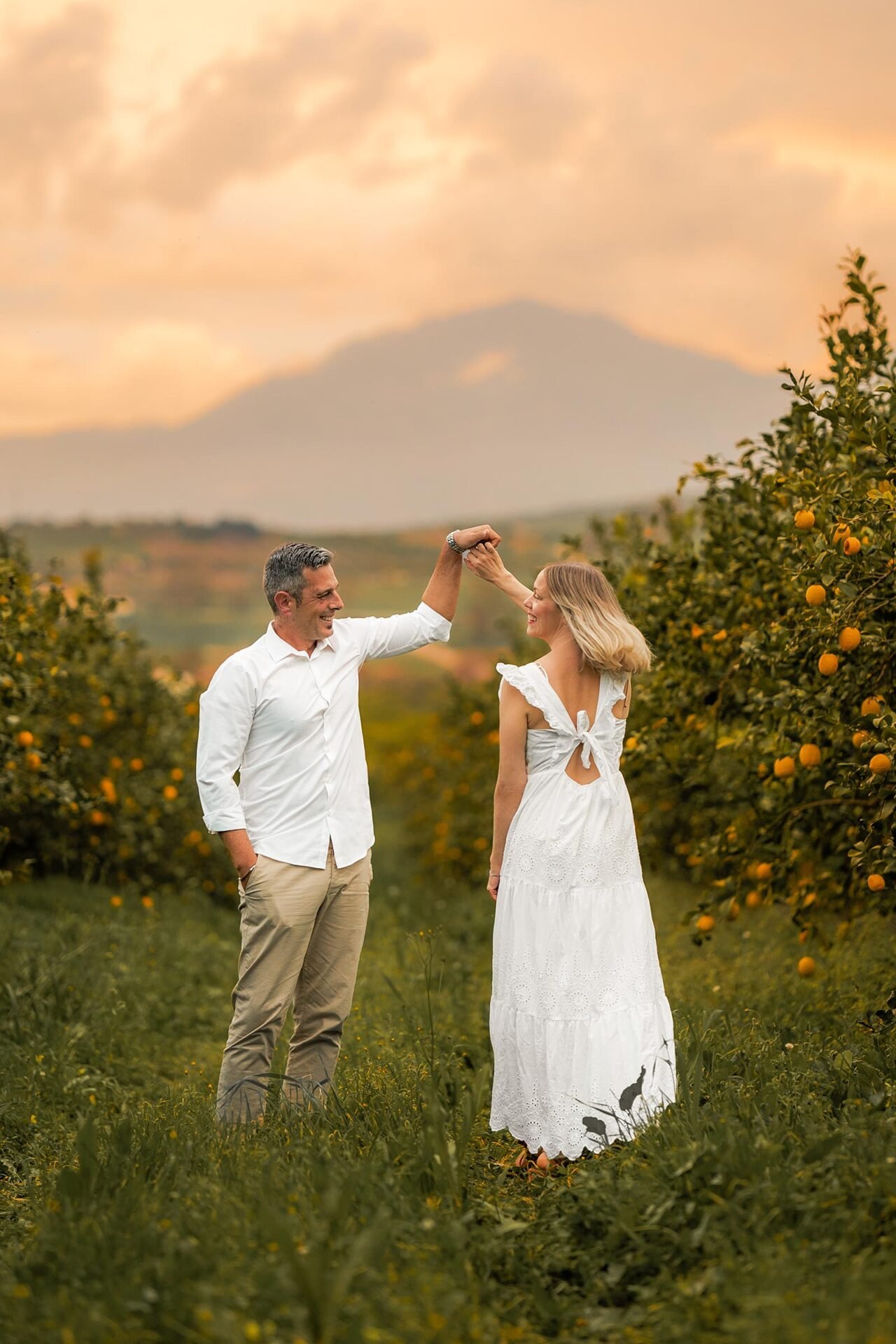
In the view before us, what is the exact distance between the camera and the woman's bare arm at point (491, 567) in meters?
4.71

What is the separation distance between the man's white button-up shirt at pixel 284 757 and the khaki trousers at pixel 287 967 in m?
0.08

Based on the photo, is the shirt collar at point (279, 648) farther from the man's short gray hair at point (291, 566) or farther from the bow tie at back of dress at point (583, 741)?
the bow tie at back of dress at point (583, 741)

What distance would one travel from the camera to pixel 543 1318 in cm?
276

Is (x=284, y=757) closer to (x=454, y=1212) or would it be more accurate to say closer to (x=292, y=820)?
(x=292, y=820)

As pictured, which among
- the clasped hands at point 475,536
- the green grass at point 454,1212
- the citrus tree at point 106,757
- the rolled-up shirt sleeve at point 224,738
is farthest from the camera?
the citrus tree at point 106,757

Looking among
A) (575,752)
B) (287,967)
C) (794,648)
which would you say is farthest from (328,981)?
(794,648)

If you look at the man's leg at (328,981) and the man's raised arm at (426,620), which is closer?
the man's leg at (328,981)

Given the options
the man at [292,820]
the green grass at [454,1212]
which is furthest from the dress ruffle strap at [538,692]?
the green grass at [454,1212]

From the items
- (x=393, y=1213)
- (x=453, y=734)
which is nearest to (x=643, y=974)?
(x=393, y=1213)

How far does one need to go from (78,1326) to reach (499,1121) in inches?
68.6

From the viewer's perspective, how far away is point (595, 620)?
3996 mm

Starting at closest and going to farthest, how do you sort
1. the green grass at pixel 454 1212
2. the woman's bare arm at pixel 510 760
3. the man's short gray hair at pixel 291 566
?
the green grass at pixel 454 1212 < the woman's bare arm at pixel 510 760 < the man's short gray hair at pixel 291 566

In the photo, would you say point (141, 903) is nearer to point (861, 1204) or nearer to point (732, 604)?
point (732, 604)

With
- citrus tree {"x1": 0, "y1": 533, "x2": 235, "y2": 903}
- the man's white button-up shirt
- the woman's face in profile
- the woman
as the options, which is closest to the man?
the man's white button-up shirt
